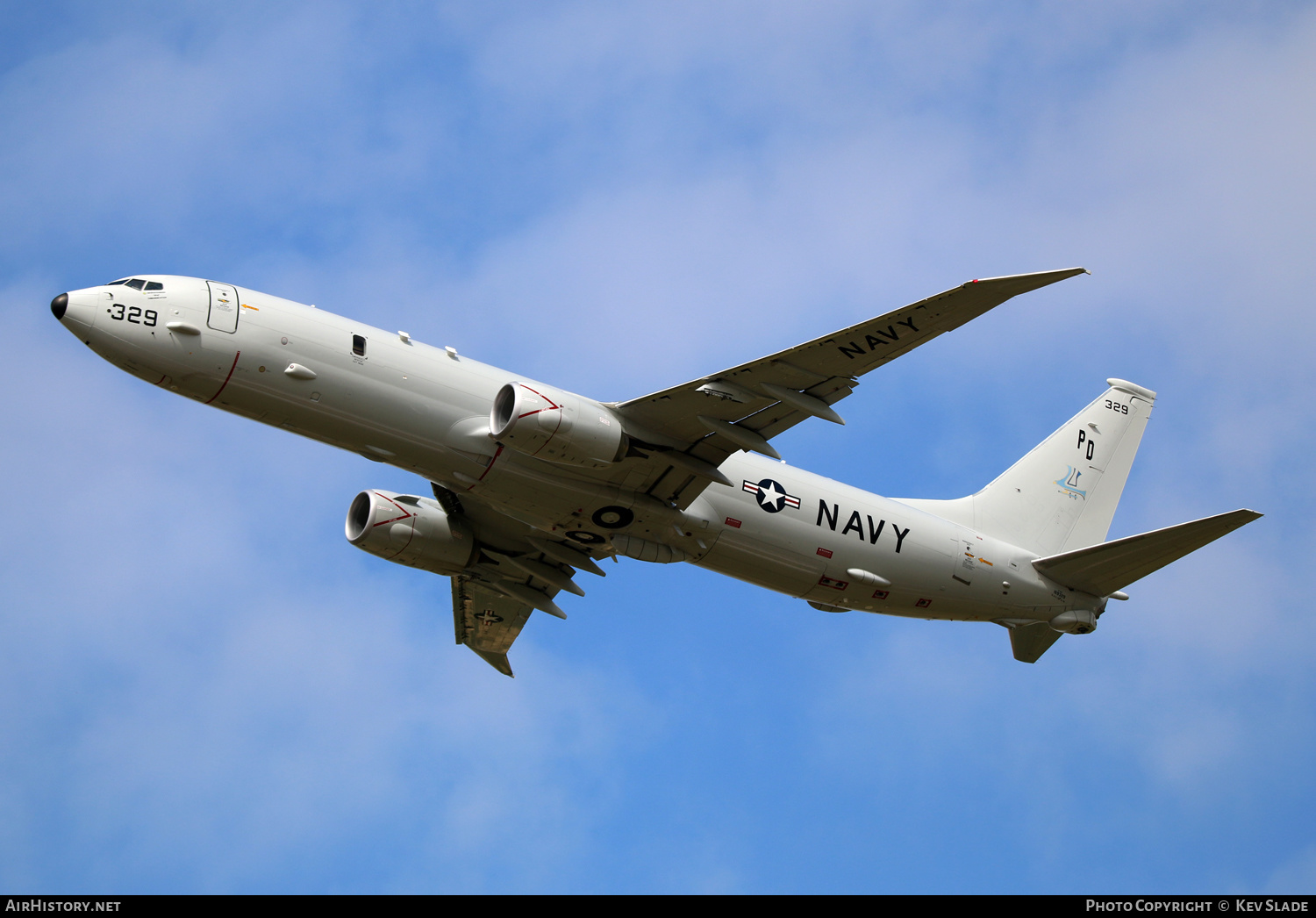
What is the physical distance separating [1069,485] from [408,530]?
20.7 m

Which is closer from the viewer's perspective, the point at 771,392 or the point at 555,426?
the point at 555,426

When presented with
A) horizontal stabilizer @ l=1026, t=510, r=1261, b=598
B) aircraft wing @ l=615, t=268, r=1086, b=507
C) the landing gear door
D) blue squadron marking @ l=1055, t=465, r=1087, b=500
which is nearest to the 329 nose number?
the landing gear door

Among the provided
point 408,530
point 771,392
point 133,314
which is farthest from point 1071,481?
point 133,314

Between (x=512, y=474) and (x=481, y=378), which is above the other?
(x=481, y=378)

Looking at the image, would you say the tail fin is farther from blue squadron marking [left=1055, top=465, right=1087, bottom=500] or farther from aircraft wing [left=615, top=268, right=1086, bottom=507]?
aircraft wing [left=615, top=268, right=1086, bottom=507]

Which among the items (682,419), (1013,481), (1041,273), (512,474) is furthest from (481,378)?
(1013,481)

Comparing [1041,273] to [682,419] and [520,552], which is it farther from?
[520,552]

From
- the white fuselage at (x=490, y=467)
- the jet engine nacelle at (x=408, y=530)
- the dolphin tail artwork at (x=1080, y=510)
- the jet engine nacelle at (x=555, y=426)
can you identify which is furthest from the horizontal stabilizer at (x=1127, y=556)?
the jet engine nacelle at (x=408, y=530)

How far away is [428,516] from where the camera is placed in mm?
35094

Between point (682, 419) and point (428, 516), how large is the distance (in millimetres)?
9796

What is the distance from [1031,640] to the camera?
36844mm

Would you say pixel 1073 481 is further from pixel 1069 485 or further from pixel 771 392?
pixel 771 392

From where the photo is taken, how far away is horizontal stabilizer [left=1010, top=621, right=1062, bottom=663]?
3659 centimetres
